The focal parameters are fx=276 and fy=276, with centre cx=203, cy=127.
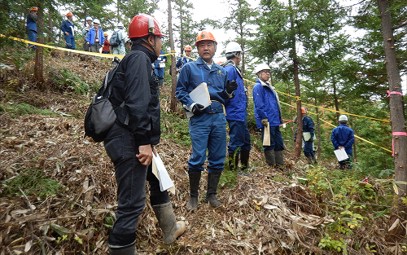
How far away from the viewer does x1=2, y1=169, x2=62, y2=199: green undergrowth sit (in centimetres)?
354

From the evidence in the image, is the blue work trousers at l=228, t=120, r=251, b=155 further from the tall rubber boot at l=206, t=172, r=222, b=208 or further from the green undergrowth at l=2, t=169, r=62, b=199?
the green undergrowth at l=2, t=169, r=62, b=199

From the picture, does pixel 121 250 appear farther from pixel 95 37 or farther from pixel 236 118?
pixel 95 37

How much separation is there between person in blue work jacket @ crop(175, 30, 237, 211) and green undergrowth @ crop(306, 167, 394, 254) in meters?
1.66

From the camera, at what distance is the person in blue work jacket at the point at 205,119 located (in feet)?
14.1

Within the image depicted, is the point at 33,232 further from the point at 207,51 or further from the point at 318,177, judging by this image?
the point at 318,177

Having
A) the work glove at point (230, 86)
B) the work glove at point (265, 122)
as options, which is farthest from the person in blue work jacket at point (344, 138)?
the work glove at point (230, 86)

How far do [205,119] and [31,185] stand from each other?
8.54 feet

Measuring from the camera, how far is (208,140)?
446 cm

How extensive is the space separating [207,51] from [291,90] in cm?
1632

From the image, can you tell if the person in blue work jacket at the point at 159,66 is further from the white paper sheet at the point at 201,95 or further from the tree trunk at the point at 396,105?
the tree trunk at the point at 396,105

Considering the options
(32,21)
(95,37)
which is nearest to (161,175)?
(32,21)

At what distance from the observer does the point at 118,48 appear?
1320 centimetres

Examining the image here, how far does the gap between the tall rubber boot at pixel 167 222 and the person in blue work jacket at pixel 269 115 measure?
142 inches

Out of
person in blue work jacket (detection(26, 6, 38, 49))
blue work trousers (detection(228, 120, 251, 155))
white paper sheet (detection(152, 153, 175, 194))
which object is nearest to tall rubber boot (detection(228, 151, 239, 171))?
blue work trousers (detection(228, 120, 251, 155))
